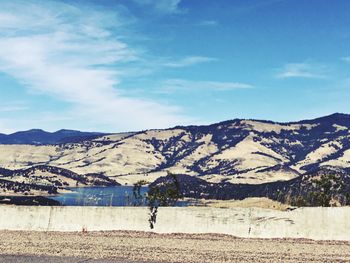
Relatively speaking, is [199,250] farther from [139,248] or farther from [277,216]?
[277,216]

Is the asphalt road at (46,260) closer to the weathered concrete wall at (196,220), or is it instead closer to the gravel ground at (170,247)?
the gravel ground at (170,247)

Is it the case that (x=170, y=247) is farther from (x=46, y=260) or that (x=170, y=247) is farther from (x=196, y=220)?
(x=46, y=260)

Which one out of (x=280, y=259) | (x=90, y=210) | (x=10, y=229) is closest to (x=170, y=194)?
(x=90, y=210)

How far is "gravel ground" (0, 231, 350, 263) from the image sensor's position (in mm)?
27688

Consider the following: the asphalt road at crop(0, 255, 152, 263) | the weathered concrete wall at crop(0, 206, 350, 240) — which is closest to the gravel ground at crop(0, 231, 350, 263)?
the asphalt road at crop(0, 255, 152, 263)

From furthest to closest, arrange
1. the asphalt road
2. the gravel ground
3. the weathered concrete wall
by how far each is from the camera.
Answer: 1. the weathered concrete wall
2. the gravel ground
3. the asphalt road

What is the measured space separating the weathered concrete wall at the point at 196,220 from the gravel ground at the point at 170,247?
1076 mm

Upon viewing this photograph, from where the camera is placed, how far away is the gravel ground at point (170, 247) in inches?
1090

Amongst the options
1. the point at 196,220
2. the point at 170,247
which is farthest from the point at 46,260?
the point at 196,220

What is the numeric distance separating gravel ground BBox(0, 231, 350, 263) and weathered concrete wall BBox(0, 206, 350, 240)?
42.4 inches

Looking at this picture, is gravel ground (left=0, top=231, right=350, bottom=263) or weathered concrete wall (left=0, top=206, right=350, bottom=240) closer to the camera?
gravel ground (left=0, top=231, right=350, bottom=263)

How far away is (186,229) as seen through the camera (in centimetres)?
3716

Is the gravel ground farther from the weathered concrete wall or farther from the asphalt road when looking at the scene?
the weathered concrete wall

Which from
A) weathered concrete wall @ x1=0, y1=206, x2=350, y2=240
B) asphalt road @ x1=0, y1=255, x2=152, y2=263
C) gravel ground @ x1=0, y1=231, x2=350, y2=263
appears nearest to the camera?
asphalt road @ x1=0, y1=255, x2=152, y2=263
